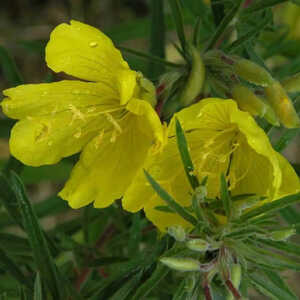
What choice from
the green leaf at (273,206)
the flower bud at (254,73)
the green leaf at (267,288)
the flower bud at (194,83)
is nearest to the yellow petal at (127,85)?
the flower bud at (194,83)

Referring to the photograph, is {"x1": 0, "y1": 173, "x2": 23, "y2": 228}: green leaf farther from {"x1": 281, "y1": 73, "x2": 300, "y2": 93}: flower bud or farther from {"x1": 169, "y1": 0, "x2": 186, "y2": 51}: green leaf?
{"x1": 281, "y1": 73, "x2": 300, "y2": 93}: flower bud

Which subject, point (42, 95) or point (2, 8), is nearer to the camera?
point (42, 95)

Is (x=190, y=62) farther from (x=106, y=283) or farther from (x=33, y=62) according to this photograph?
(x=33, y=62)

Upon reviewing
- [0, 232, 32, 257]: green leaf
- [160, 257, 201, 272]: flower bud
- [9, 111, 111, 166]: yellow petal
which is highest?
[160, 257, 201, 272]: flower bud

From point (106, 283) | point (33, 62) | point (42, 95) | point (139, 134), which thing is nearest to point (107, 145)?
point (139, 134)

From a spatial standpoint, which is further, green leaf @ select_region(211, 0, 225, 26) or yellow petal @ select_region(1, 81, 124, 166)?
green leaf @ select_region(211, 0, 225, 26)

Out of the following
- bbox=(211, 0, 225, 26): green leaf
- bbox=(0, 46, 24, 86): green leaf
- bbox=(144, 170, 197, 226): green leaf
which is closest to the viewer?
bbox=(144, 170, 197, 226): green leaf

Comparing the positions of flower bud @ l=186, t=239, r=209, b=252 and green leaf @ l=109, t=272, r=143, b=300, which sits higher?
flower bud @ l=186, t=239, r=209, b=252

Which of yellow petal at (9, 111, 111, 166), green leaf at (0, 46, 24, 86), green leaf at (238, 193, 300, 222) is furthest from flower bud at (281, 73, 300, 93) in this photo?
green leaf at (0, 46, 24, 86)

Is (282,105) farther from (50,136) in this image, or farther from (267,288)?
(50,136)
